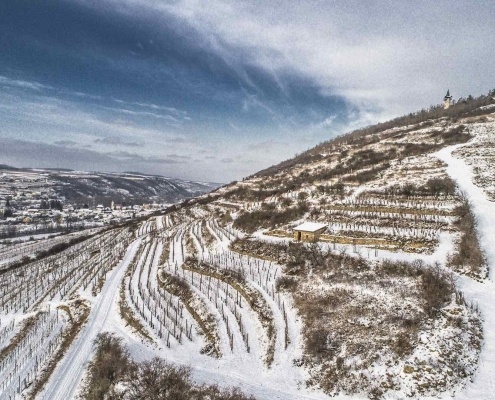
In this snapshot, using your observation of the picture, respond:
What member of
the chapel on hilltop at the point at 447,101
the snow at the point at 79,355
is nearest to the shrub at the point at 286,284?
the snow at the point at 79,355

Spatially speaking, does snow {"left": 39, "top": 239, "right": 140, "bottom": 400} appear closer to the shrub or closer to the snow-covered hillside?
the snow-covered hillside

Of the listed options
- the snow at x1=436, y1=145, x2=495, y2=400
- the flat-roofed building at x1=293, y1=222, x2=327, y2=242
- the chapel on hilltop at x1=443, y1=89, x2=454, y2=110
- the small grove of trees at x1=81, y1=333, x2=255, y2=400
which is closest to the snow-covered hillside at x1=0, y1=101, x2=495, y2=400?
the snow at x1=436, y1=145, x2=495, y2=400

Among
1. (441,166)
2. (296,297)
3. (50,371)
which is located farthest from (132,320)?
(441,166)

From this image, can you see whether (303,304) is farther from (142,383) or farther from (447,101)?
(447,101)

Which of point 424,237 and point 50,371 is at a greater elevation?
point 424,237

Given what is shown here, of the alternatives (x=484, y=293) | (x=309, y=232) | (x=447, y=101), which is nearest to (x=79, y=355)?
(x=309, y=232)

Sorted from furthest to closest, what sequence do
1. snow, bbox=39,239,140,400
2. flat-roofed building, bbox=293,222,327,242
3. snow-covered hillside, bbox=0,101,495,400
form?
flat-roofed building, bbox=293,222,327,242 < snow, bbox=39,239,140,400 < snow-covered hillside, bbox=0,101,495,400

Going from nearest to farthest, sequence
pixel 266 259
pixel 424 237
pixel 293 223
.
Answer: pixel 424 237 → pixel 266 259 → pixel 293 223

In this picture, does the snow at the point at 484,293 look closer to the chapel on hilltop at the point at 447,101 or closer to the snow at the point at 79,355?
the snow at the point at 79,355

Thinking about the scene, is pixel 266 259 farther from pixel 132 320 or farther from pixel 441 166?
pixel 441 166
